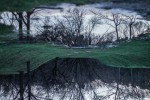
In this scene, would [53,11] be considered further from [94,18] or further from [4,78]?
[4,78]

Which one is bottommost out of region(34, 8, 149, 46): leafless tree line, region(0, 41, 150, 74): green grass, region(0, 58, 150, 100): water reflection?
region(0, 58, 150, 100): water reflection

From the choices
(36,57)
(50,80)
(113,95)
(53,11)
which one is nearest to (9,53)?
(36,57)

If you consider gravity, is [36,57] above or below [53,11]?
below

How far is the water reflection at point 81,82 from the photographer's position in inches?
529

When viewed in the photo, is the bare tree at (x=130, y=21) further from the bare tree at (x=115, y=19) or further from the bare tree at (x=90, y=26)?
the bare tree at (x=90, y=26)

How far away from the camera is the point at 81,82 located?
15719 mm

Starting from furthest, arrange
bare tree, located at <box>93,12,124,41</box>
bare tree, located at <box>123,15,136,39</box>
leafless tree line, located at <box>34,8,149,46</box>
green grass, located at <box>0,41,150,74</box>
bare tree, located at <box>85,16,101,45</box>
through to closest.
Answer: bare tree, located at <box>85,16,101,45</box> < leafless tree line, located at <box>34,8,149,46</box> < bare tree, located at <box>93,12,124,41</box> < bare tree, located at <box>123,15,136,39</box> < green grass, located at <box>0,41,150,74</box>

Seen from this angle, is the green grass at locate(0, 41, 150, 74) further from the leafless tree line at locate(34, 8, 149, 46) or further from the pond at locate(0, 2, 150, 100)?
the leafless tree line at locate(34, 8, 149, 46)

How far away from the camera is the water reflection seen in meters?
13.4

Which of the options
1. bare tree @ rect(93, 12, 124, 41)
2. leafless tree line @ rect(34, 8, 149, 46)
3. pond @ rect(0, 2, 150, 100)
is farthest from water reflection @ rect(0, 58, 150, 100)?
leafless tree line @ rect(34, 8, 149, 46)

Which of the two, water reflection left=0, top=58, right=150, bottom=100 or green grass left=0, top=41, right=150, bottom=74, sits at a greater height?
green grass left=0, top=41, right=150, bottom=74

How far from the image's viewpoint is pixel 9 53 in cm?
1992

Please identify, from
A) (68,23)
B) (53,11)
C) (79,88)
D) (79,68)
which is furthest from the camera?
(68,23)

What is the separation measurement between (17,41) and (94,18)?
12021 millimetres
